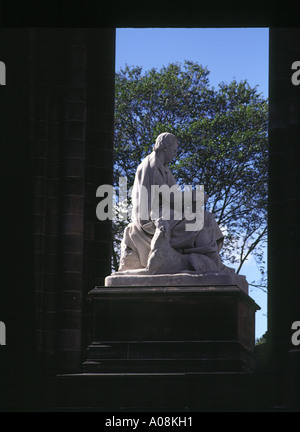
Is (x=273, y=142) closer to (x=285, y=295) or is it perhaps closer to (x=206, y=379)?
(x=285, y=295)

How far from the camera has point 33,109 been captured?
21.8m

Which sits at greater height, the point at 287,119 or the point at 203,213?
the point at 287,119

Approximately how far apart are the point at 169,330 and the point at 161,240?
45.6 inches

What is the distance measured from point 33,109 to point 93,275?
2806 mm

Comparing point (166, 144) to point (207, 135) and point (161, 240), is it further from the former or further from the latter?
point (207, 135)

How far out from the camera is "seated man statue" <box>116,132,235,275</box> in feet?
57.4

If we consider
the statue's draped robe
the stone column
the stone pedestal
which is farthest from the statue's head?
the stone column

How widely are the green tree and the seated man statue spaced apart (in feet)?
36.6

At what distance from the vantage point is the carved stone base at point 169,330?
17.0m

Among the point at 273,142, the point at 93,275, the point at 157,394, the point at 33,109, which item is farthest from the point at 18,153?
the point at 157,394

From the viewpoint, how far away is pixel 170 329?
1727cm

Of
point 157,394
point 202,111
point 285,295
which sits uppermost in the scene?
point 202,111

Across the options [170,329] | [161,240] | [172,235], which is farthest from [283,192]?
[170,329]

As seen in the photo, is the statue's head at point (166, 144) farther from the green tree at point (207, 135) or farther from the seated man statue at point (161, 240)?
the green tree at point (207, 135)
